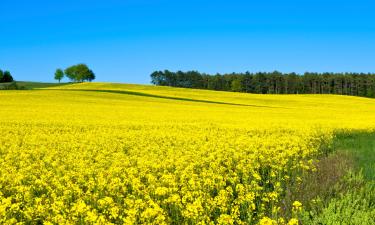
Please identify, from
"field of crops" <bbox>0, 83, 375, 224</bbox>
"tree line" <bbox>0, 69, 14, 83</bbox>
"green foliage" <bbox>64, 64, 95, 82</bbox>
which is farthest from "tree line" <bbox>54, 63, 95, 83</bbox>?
"field of crops" <bbox>0, 83, 375, 224</bbox>

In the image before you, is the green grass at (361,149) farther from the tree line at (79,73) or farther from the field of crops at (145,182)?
the tree line at (79,73)

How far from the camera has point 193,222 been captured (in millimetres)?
5945

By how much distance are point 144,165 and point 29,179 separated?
2.32 metres

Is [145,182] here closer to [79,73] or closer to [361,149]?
[361,149]

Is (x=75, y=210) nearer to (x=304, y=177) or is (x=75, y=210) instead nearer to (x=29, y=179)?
(x=29, y=179)

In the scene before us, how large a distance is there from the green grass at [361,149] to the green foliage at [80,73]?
120092 mm

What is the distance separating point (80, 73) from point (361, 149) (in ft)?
411

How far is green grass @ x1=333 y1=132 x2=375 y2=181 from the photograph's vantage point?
478 inches

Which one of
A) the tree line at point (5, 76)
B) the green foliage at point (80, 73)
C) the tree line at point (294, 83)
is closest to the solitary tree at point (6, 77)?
the tree line at point (5, 76)

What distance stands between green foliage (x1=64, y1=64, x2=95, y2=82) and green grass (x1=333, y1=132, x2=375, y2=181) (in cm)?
12009

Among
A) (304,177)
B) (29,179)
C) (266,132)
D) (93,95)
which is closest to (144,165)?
(29,179)

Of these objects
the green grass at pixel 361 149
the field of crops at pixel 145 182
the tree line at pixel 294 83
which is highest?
the tree line at pixel 294 83

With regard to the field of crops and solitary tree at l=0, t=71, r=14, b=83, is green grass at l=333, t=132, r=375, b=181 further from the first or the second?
solitary tree at l=0, t=71, r=14, b=83

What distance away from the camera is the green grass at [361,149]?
39.9 ft
